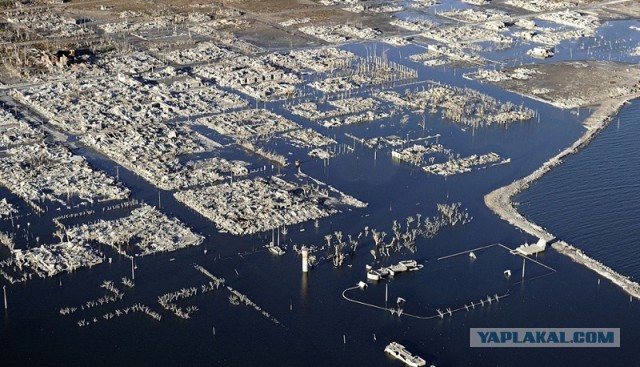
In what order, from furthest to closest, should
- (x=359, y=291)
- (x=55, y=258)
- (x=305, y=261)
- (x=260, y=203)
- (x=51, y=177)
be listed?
1. (x=51, y=177)
2. (x=260, y=203)
3. (x=55, y=258)
4. (x=305, y=261)
5. (x=359, y=291)

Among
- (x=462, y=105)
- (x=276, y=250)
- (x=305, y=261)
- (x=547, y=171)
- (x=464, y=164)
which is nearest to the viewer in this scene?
(x=305, y=261)

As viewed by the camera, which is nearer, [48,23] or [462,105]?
[462,105]

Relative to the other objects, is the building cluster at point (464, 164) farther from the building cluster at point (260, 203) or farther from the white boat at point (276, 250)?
the white boat at point (276, 250)

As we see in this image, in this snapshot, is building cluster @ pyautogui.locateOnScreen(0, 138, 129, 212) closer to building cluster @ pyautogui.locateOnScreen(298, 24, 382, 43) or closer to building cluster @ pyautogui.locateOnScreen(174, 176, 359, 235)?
building cluster @ pyautogui.locateOnScreen(174, 176, 359, 235)

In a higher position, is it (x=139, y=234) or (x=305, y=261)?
(x=305, y=261)

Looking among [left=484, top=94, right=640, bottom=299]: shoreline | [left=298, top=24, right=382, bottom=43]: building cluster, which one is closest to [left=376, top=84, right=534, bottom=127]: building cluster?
[left=484, top=94, right=640, bottom=299]: shoreline

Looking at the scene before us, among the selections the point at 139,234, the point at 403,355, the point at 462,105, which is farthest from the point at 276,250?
the point at 462,105

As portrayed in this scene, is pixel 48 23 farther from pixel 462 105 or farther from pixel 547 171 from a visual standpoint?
pixel 547 171
